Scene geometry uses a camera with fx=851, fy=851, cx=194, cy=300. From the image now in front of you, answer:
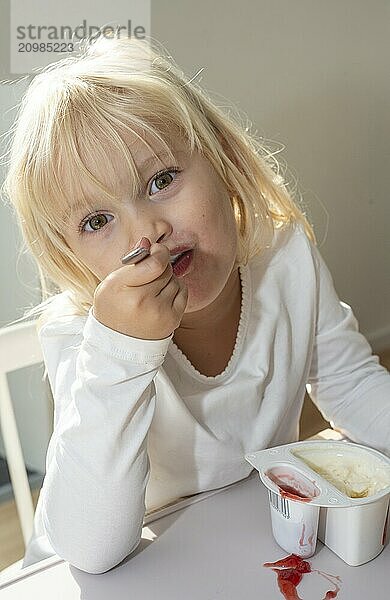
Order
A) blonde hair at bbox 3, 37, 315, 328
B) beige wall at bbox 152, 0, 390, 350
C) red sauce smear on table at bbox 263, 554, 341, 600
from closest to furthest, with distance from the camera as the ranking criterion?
red sauce smear on table at bbox 263, 554, 341, 600 < blonde hair at bbox 3, 37, 315, 328 < beige wall at bbox 152, 0, 390, 350

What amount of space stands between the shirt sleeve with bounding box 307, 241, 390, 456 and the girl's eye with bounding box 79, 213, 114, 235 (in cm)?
35

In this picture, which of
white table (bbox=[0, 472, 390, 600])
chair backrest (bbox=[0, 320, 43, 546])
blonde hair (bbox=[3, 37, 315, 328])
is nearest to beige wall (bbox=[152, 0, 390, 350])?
blonde hair (bbox=[3, 37, 315, 328])

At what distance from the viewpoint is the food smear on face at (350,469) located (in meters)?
0.79

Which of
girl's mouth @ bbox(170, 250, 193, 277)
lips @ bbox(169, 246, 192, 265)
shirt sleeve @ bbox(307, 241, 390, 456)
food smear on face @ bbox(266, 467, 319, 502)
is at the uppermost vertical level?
lips @ bbox(169, 246, 192, 265)

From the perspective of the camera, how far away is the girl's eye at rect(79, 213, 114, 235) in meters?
0.85

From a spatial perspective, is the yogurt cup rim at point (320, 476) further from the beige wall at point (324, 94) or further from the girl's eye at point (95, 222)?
the beige wall at point (324, 94)

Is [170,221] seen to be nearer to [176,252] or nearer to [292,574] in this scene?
[176,252]

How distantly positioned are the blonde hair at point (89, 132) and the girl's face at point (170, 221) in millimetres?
15

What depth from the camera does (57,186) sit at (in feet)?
2.77

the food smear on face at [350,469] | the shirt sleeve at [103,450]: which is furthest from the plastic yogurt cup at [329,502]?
the shirt sleeve at [103,450]

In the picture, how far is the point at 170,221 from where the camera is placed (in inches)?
34.3

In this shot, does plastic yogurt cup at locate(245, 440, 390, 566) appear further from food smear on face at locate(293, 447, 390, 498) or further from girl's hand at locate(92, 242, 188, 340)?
girl's hand at locate(92, 242, 188, 340)

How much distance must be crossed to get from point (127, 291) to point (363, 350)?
430mm

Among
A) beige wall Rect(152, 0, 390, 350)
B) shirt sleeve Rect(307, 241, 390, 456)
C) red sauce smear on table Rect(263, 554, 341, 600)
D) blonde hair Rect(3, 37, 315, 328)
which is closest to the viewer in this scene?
red sauce smear on table Rect(263, 554, 341, 600)
